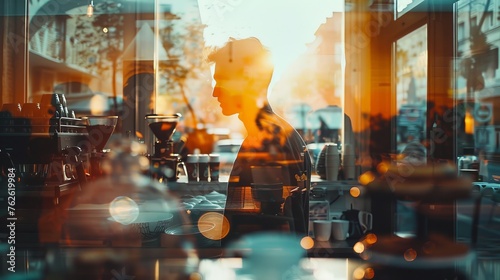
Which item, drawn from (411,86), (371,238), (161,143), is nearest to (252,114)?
(161,143)

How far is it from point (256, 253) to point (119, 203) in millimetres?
563

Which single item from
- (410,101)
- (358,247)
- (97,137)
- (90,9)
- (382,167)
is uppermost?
(90,9)

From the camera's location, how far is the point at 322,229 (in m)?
1.64

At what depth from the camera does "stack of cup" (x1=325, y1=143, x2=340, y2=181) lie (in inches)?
76.7

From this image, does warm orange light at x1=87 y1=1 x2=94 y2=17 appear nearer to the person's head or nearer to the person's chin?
the person's head

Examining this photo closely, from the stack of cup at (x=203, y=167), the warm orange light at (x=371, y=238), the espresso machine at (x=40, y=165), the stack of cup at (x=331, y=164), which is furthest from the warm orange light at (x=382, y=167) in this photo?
the espresso machine at (x=40, y=165)

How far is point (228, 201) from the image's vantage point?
151cm

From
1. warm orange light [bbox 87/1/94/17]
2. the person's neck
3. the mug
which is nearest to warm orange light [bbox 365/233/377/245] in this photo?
the mug

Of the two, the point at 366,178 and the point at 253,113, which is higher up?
the point at 253,113

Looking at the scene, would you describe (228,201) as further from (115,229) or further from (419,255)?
(419,255)

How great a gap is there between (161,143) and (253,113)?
57 centimetres

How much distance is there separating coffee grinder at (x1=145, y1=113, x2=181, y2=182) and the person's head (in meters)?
0.35

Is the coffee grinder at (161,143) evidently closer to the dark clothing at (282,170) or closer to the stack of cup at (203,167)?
the stack of cup at (203,167)

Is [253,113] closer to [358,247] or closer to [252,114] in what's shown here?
[252,114]
